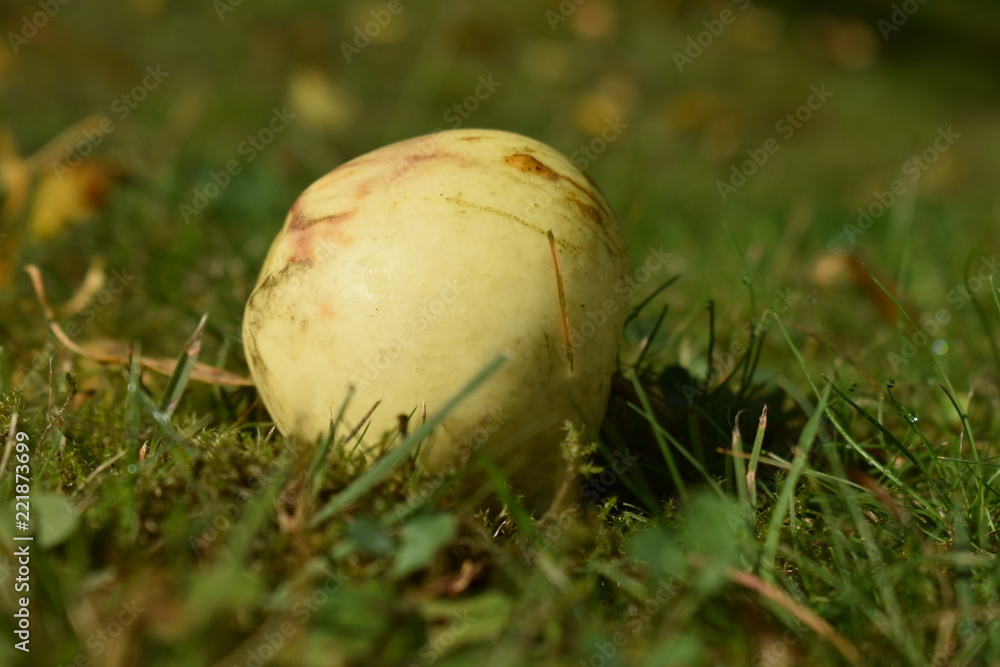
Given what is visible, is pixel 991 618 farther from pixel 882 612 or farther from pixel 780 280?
pixel 780 280

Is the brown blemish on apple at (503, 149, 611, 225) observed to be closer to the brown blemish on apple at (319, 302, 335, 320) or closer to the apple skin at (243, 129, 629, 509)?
the apple skin at (243, 129, 629, 509)

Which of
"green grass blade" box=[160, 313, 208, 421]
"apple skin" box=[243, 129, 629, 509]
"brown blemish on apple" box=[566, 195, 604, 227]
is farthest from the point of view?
"green grass blade" box=[160, 313, 208, 421]

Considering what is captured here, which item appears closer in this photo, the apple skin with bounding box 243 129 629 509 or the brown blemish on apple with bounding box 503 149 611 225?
the apple skin with bounding box 243 129 629 509

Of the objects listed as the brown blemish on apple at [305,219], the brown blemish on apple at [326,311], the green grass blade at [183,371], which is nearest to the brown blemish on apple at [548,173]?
the brown blemish on apple at [305,219]

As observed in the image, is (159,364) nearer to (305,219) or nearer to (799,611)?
(305,219)

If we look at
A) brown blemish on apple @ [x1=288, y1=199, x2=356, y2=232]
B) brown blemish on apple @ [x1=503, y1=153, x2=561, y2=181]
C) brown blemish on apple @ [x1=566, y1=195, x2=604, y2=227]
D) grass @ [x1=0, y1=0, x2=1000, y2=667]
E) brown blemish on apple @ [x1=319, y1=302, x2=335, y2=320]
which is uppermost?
brown blemish on apple @ [x1=503, y1=153, x2=561, y2=181]

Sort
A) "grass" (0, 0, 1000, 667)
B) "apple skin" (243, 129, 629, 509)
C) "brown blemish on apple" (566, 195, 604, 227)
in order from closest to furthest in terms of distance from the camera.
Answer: "grass" (0, 0, 1000, 667) → "apple skin" (243, 129, 629, 509) → "brown blemish on apple" (566, 195, 604, 227)

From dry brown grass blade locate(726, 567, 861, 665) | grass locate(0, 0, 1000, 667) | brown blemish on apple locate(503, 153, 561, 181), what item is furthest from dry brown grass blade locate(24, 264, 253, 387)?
dry brown grass blade locate(726, 567, 861, 665)

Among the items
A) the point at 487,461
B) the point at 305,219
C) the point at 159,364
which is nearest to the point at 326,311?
the point at 305,219
